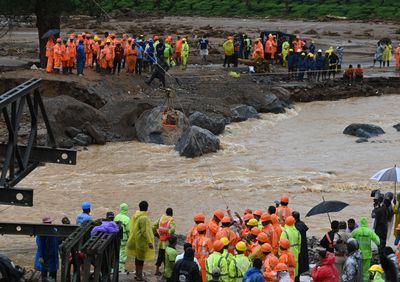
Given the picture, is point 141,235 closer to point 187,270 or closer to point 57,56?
point 187,270

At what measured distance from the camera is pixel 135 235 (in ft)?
51.3

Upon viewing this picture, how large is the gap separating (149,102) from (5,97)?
20.1 metres

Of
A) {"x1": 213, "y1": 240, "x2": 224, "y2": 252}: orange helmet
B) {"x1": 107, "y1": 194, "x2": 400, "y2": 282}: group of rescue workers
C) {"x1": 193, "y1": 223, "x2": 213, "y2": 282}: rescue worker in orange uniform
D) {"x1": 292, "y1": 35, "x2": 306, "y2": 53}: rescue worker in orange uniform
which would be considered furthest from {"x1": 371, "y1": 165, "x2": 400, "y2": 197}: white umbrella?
{"x1": 292, "y1": 35, "x2": 306, "y2": 53}: rescue worker in orange uniform

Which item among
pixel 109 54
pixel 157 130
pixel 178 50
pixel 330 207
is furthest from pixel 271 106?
pixel 330 207

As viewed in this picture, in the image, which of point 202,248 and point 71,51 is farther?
point 71,51

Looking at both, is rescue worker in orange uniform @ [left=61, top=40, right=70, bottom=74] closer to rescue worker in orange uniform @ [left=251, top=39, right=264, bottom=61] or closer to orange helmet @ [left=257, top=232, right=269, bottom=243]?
rescue worker in orange uniform @ [left=251, top=39, right=264, bottom=61]

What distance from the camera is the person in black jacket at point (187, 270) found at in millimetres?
12969

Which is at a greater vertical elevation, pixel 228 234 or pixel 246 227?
pixel 228 234

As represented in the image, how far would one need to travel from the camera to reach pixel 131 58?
34656mm

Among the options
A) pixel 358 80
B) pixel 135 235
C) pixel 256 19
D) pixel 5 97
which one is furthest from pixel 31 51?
pixel 5 97

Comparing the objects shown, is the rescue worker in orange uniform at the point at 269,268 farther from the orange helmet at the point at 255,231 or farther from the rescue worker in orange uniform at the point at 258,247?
the orange helmet at the point at 255,231

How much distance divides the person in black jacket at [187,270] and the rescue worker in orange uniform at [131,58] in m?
21.8

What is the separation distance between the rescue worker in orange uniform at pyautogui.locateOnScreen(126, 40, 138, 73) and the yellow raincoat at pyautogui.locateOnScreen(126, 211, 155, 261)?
19.2 m

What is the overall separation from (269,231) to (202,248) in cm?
110
